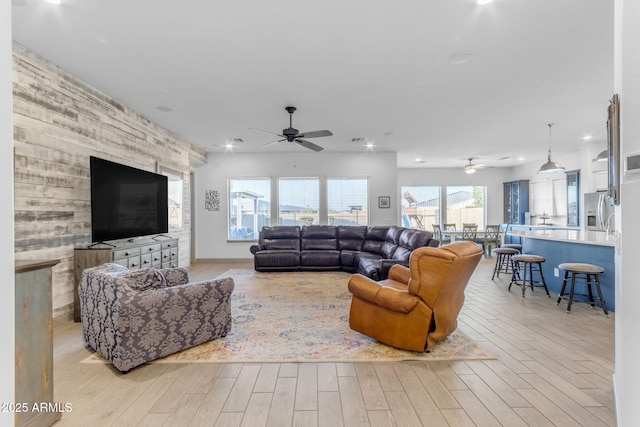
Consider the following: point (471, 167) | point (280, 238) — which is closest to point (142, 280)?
point (280, 238)

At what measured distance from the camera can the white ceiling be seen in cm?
243

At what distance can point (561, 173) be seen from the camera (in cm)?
816

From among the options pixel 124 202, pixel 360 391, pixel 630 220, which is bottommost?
pixel 360 391

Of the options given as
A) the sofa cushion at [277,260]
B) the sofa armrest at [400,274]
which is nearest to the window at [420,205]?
the sofa cushion at [277,260]

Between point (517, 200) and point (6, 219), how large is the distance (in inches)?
442

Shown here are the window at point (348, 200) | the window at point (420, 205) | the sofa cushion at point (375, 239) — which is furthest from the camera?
the window at point (420, 205)

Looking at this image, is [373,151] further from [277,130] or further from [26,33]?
[26,33]

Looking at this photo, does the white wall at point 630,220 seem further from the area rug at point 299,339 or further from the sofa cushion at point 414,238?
the sofa cushion at point 414,238

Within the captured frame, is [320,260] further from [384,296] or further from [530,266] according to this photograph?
[530,266]

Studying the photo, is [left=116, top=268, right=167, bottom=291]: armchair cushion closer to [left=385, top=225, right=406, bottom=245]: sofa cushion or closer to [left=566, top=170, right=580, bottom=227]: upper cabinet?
[left=385, top=225, right=406, bottom=245]: sofa cushion

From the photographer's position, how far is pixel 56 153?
3.35 meters

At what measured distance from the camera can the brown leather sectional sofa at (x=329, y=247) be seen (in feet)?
18.2

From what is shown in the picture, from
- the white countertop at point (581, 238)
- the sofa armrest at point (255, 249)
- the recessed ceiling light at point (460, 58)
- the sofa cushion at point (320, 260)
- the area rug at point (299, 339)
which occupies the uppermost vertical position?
the recessed ceiling light at point (460, 58)

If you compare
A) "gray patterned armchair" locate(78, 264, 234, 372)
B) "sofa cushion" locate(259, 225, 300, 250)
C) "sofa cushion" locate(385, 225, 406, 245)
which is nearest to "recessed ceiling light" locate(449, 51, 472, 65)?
"sofa cushion" locate(385, 225, 406, 245)
